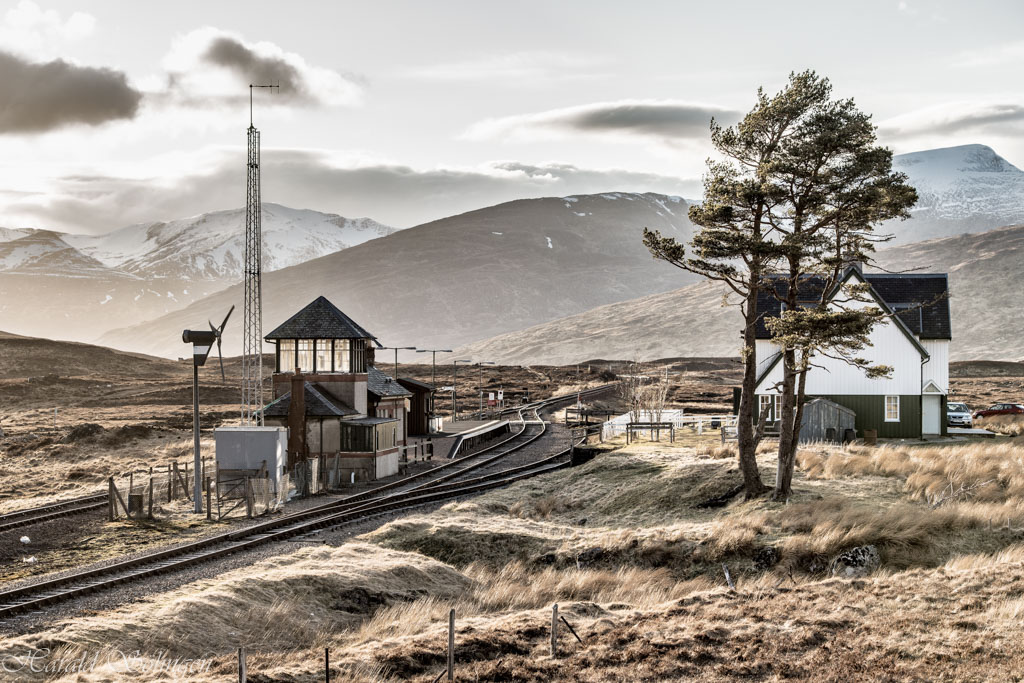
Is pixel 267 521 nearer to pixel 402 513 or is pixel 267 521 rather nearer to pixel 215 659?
pixel 402 513

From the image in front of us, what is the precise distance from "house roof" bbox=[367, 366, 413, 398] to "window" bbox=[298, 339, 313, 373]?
12.2 ft

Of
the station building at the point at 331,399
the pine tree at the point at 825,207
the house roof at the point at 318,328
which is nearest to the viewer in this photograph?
the pine tree at the point at 825,207

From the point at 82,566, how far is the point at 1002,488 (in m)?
28.1

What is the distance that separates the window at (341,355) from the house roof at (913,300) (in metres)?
22.5

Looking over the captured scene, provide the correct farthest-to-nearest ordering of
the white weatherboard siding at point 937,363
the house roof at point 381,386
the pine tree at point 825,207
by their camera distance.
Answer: the house roof at point 381,386 < the white weatherboard siding at point 937,363 < the pine tree at point 825,207

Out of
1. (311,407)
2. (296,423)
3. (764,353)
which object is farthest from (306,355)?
(764,353)

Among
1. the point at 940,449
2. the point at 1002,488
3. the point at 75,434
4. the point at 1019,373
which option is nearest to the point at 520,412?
the point at 75,434

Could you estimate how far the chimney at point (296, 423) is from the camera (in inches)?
1694

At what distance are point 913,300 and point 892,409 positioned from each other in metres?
7.50

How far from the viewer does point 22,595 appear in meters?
21.4

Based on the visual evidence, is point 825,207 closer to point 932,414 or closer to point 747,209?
point 747,209

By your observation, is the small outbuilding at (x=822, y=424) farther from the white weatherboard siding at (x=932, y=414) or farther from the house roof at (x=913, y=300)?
the white weatherboard siding at (x=932, y=414)

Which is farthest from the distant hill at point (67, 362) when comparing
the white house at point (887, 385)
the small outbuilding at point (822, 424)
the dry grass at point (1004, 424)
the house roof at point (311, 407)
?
the dry grass at point (1004, 424)

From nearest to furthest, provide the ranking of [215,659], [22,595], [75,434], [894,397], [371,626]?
[215,659] < [371,626] < [22,595] < [894,397] < [75,434]
